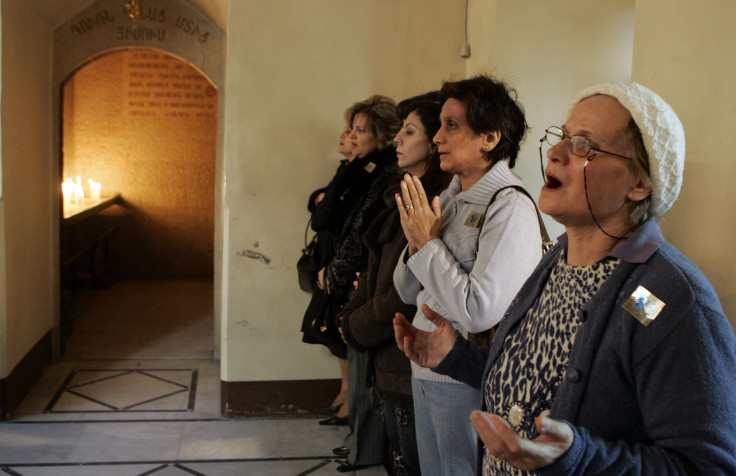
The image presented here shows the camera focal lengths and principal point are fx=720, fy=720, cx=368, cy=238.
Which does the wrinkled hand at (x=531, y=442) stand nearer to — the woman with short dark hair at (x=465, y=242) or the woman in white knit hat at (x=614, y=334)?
the woman in white knit hat at (x=614, y=334)

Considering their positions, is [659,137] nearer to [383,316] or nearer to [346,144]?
[383,316]

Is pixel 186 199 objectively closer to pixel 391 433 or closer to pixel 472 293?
pixel 391 433

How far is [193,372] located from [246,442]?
136cm

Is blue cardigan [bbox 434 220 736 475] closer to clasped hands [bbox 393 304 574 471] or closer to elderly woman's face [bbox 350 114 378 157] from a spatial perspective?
clasped hands [bbox 393 304 574 471]

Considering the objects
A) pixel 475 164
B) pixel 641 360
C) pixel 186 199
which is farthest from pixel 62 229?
pixel 641 360

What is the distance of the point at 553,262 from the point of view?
4.81 ft

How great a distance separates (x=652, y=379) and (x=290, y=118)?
126 inches

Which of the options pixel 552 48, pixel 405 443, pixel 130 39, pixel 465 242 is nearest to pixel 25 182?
pixel 130 39

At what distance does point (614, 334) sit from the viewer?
1.15 meters

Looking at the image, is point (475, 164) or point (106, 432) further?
point (106, 432)

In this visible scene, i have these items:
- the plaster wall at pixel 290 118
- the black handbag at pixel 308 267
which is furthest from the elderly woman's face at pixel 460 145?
the plaster wall at pixel 290 118

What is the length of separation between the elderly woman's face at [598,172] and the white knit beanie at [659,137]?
3cm

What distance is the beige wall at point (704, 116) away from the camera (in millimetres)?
1698

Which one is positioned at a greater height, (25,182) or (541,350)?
(25,182)
